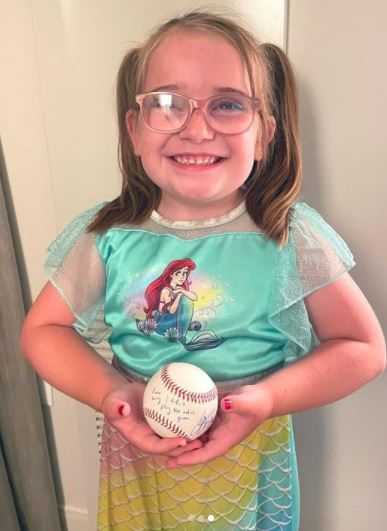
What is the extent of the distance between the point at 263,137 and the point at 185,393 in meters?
0.38

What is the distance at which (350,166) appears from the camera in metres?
0.89

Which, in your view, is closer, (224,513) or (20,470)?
(224,513)

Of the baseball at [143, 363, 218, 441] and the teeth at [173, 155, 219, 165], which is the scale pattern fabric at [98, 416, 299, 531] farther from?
the teeth at [173, 155, 219, 165]

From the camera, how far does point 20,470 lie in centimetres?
123

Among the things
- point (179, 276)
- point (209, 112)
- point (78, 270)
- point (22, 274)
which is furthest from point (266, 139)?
point (22, 274)

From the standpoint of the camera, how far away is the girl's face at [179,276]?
744 millimetres

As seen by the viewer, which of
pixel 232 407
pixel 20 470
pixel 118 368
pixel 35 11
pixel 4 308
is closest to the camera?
pixel 232 407

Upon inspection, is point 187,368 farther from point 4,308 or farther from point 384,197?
point 4,308

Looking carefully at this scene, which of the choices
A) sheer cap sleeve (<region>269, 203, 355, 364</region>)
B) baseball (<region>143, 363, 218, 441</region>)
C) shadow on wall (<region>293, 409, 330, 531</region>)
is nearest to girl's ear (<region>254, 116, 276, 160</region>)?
sheer cap sleeve (<region>269, 203, 355, 364</region>)

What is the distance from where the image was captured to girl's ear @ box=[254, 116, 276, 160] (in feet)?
2.49

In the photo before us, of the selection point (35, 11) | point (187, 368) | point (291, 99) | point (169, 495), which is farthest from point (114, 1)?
point (169, 495)

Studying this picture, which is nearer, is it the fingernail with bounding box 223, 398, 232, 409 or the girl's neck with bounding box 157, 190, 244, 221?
the fingernail with bounding box 223, 398, 232, 409

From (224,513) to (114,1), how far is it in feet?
2.78

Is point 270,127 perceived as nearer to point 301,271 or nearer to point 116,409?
point 301,271
